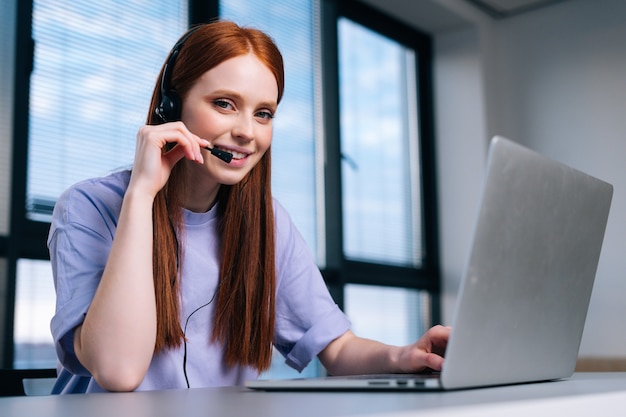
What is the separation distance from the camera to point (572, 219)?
820 millimetres

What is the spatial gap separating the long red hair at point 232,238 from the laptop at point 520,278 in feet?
1.63

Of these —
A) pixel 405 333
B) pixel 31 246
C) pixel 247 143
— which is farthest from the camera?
pixel 405 333

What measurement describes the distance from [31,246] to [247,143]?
1.07 metres

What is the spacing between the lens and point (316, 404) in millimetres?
580

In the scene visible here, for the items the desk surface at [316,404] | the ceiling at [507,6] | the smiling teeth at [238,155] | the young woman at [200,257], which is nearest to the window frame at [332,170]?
the ceiling at [507,6]

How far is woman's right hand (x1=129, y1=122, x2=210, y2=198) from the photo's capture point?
1.11m

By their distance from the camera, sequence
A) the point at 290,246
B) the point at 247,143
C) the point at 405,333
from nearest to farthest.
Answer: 1. the point at 247,143
2. the point at 290,246
3. the point at 405,333

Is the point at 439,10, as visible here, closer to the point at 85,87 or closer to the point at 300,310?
the point at 85,87

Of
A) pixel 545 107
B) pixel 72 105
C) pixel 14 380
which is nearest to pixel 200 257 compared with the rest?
pixel 14 380

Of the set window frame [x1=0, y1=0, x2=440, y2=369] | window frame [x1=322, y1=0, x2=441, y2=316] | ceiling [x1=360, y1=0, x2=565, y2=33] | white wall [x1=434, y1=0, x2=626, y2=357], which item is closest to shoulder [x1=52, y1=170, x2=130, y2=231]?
window frame [x1=0, y1=0, x2=440, y2=369]

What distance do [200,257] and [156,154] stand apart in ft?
0.89

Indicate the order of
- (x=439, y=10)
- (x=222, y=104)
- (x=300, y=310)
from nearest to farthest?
(x=222, y=104) < (x=300, y=310) < (x=439, y=10)

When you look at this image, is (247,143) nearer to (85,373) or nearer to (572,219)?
(85,373)

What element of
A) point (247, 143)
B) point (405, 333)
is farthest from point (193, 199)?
point (405, 333)
